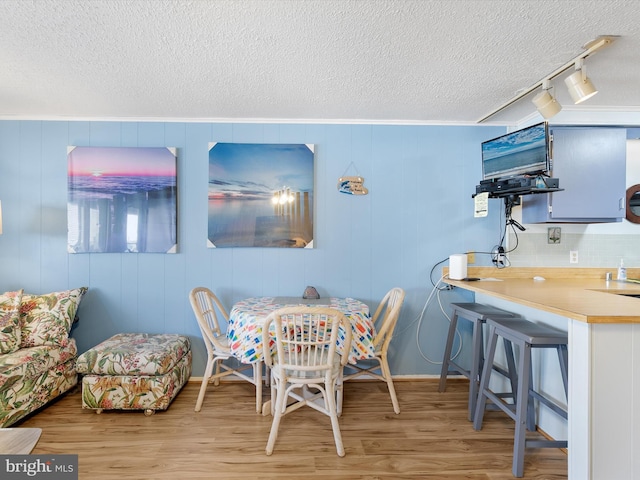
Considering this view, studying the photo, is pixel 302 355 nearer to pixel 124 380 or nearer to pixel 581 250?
pixel 124 380

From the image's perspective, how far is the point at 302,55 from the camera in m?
1.92

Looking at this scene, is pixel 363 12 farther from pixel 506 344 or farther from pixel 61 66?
pixel 506 344

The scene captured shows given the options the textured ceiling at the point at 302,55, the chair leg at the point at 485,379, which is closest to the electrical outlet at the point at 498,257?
the chair leg at the point at 485,379

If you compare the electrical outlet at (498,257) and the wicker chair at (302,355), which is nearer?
the wicker chair at (302,355)

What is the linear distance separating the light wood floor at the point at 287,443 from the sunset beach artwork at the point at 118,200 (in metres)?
1.27

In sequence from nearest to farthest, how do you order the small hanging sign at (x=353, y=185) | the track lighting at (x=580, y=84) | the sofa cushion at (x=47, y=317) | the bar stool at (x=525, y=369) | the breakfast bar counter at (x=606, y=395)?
the breakfast bar counter at (x=606, y=395), the bar stool at (x=525, y=369), the track lighting at (x=580, y=84), the sofa cushion at (x=47, y=317), the small hanging sign at (x=353, y=185)

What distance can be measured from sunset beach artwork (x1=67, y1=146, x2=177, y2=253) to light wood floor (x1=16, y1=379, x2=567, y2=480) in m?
1.27

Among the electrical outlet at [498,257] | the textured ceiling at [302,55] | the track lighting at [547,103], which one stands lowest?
the electrical outlet at [498,257]

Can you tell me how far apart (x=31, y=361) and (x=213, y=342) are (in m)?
1.19

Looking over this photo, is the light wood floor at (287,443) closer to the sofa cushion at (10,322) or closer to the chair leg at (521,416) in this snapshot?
the chair leg at (521,416)

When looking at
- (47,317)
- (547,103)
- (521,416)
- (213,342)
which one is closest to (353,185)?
(547,103)

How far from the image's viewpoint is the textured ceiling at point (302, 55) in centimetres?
155

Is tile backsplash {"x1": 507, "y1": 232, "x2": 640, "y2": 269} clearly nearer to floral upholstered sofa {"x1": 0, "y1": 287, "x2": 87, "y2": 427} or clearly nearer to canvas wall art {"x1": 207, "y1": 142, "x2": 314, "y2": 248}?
canvas wall art {"x1": 207, "y1": 142, "x2": 314, "y2": 248}

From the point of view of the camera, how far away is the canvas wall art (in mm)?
2883
